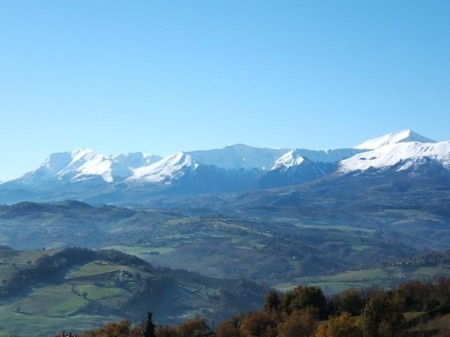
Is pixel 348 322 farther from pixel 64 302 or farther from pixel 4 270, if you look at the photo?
pixel 4 270

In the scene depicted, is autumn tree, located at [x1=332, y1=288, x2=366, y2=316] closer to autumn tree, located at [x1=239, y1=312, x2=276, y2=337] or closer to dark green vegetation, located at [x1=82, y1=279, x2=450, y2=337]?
dark green vegetation, located at [x1=82, y1=279, x2=450, y2=337]

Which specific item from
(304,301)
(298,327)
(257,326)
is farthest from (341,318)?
(304,301)

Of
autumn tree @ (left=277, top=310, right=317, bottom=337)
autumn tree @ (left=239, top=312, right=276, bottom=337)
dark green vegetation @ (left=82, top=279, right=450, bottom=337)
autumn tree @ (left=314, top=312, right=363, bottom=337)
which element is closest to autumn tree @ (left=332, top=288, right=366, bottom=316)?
dark green vegetation @ (left=82, top=279, right=450, bottom=337)

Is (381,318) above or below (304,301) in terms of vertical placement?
above

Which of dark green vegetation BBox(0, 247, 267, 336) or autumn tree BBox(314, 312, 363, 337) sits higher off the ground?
autumn tree BBox(314, 312, 363, 337)

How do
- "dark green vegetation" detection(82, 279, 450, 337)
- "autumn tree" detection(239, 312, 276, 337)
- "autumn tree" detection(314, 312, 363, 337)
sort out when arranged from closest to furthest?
"autumn tree" detection(314, 312, 363, 337)
"dark green vegetation" detection(82, 279, 450, 337)
"autumn tree" detection(239, 312, 276, 337)

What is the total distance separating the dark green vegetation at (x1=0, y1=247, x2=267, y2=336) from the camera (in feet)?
511

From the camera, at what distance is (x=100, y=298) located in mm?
172625

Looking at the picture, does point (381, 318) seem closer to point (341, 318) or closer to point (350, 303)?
point (341, 318)

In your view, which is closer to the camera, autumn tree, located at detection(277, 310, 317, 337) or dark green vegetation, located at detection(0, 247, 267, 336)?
autumn tree, located at detection(277, 310, 317, 337)

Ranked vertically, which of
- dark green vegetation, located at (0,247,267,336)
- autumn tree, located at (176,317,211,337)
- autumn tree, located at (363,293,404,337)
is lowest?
dark green vegetation, located at (0,247,267,336)

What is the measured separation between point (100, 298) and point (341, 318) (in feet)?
399

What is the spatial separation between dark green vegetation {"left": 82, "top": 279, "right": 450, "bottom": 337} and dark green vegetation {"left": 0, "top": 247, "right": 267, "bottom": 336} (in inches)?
2890

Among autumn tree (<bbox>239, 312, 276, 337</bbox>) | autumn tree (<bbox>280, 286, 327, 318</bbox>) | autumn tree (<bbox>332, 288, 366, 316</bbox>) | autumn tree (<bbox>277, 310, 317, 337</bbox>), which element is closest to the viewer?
autumn tree (<bbox>277, 310, 317, 337</bbox>)
